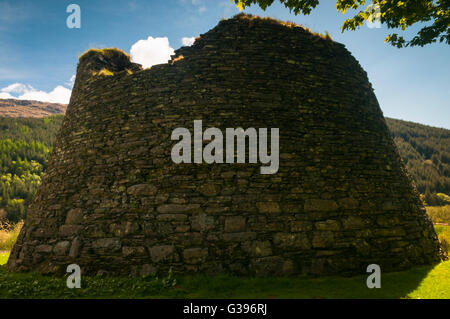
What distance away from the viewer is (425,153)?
162 feet

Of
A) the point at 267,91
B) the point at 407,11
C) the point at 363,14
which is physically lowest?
the point at 267,91

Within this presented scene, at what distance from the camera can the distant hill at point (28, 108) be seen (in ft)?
439

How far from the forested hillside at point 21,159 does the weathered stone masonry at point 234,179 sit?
1859 inches

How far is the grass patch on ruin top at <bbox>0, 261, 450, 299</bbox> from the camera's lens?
4.52 meters

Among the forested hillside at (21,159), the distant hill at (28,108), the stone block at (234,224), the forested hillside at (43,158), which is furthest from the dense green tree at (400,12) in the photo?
the distant hill at (28,108)

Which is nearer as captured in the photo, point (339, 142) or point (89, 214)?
point (89, 214)

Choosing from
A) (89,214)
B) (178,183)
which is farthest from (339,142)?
(89,214)

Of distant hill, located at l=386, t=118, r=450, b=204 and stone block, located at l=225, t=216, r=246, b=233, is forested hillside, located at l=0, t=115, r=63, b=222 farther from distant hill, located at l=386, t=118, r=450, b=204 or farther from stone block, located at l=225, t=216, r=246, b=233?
distant hill, located at l=386, t=118, r=450, b=204

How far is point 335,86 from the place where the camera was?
7.33 m

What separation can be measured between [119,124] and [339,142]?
20.1 feet

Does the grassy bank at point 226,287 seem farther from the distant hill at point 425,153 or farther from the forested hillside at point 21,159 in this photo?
the forested hillside at point 21,159

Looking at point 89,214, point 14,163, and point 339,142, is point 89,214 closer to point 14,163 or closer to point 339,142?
point 339,142

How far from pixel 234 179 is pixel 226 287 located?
232cm
